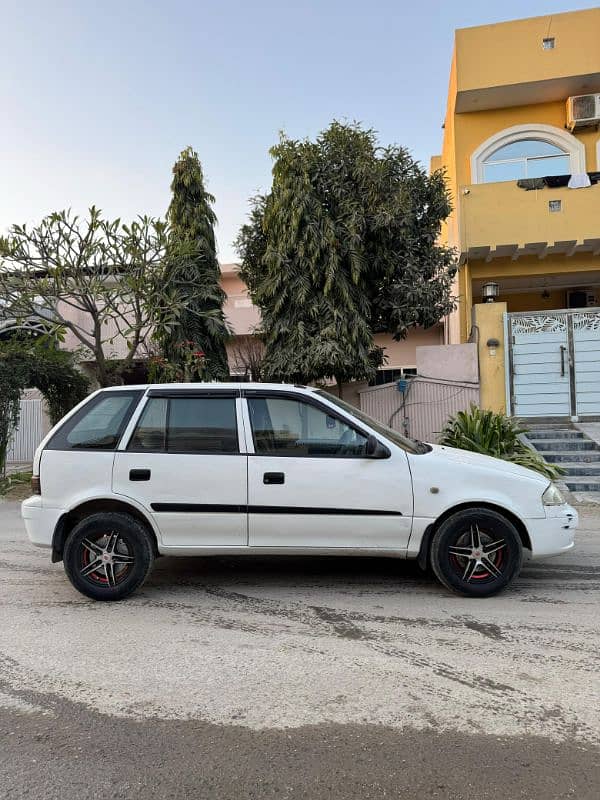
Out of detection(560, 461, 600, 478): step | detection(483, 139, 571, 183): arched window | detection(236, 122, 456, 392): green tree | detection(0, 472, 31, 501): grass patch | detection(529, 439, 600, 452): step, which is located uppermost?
detection(483, 139, 571, 183): arched window

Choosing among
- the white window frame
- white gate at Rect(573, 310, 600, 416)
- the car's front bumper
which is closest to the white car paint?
the car's front bumper

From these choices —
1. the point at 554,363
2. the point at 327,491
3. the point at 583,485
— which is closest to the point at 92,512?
the point at 327,491

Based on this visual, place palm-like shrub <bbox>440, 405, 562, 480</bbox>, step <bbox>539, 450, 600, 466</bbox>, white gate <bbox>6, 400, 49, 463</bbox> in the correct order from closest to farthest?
palm-like shrub <bbox>440, 405, 562, 480</bbox> → step <bbox>539, 450, 600, 466</bbox> → white gate <bbox>6, 400, 49, 463</bbox>

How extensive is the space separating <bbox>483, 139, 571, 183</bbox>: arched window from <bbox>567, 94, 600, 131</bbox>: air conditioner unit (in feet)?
3.01

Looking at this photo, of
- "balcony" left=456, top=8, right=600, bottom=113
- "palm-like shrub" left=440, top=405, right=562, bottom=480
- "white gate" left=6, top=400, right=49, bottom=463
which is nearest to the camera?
"palm-like shrub" left=440, top=405, right=562, bottom=480

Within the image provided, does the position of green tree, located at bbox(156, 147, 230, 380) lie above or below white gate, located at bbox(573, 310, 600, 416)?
above

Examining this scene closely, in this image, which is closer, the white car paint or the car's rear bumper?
the white car paint

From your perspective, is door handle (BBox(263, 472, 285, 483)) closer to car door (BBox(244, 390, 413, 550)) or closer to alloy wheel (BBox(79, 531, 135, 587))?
car door (BBox(244, 390, 413, 550))

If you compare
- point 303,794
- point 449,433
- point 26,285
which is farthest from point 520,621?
point 26,285

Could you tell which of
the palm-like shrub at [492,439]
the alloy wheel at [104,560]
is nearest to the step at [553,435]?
the palm-like shrub at [492,439]

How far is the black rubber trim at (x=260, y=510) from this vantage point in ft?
13.8

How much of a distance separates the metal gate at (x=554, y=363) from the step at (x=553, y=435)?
0.94 meters

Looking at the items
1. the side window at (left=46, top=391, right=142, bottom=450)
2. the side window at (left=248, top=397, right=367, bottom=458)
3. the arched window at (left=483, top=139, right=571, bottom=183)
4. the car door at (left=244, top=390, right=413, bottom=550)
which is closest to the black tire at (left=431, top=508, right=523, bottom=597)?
the car door at (left=244, top=390, right=413, bottom=550)

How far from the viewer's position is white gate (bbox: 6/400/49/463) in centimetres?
1656
